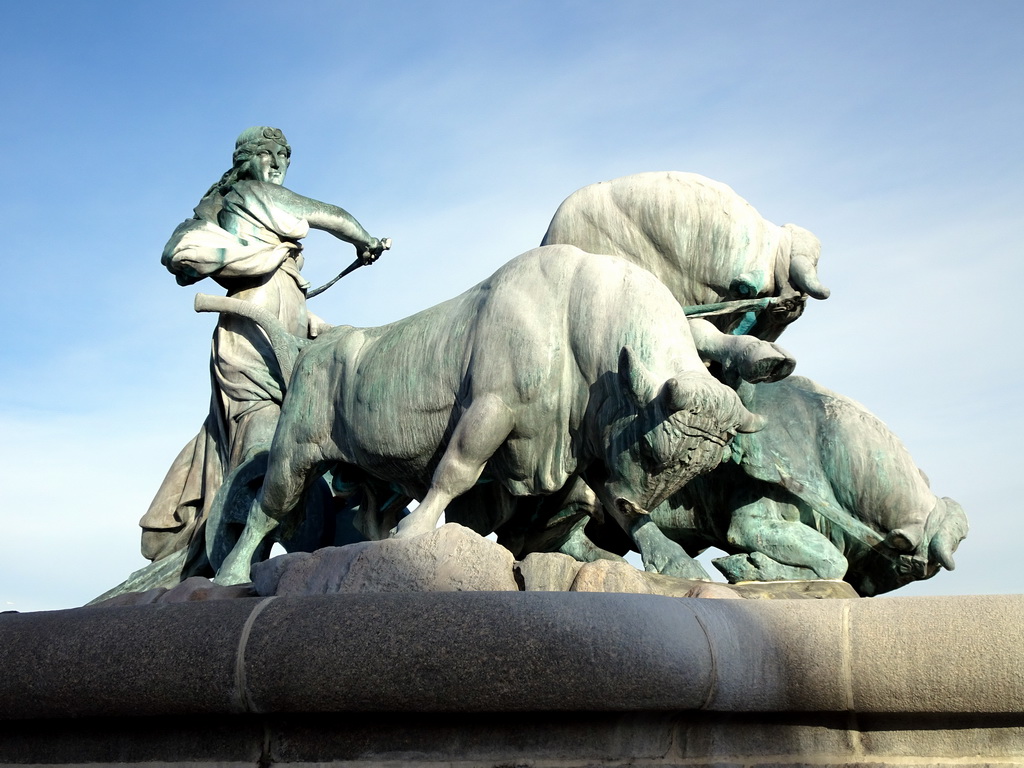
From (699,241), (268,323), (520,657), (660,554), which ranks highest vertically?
(268,323)

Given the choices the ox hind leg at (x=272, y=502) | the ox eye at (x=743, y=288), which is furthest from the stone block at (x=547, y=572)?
the ox eye at (x=743, y=288)

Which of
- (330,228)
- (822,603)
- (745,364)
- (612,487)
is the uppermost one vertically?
(330,228)

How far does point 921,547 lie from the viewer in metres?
6.20

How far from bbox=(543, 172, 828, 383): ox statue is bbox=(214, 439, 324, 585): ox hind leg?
174 centimetres

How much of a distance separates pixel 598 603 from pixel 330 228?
16.5ft

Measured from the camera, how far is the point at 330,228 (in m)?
8.23

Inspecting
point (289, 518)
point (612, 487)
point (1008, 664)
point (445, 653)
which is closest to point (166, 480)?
point (289, 518)

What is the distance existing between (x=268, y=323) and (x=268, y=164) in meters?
1.36

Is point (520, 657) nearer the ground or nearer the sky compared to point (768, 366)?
nearer the ground

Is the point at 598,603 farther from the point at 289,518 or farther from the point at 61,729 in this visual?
the point at 289,518

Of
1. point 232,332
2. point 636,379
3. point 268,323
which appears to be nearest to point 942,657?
point 636,379

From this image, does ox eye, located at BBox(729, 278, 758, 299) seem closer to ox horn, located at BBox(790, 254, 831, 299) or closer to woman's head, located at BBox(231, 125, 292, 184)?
ox horn, located at BBox(790, 254, 831, 299)

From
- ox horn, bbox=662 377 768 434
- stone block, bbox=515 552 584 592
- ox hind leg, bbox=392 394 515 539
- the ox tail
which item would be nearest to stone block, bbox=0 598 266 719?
stone block, bbox=515 552 584 592

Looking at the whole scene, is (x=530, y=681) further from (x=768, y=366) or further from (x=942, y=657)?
(x=768, y=366)
